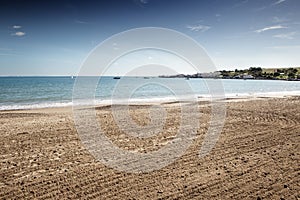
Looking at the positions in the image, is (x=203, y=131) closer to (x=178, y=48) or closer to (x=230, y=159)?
(x=230, y=159)

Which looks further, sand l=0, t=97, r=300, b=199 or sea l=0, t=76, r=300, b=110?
sea l=0, t=76, r=300, b=110

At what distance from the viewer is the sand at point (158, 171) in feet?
17.2

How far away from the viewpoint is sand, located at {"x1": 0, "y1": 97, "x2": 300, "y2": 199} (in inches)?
206

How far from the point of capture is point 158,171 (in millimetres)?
6395

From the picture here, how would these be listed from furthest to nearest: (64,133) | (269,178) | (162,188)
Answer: (64,133), (269,178), (162,188)

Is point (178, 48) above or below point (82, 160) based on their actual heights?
above

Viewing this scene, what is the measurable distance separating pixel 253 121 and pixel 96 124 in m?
8.39

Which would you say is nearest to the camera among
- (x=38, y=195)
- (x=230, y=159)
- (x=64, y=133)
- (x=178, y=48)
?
(x=38, y=195)

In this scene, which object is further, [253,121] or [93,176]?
[253,121]

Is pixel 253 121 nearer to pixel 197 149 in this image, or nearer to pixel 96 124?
pixel 197 149

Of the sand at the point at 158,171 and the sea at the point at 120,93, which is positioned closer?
the sand at the point at 158,171

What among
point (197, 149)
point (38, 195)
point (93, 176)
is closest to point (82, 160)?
point (93, 176)

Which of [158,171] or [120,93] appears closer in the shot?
[158,171]

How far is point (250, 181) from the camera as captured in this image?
574 centimetres
